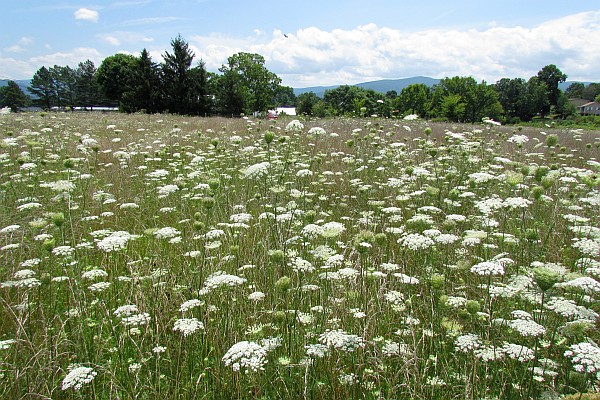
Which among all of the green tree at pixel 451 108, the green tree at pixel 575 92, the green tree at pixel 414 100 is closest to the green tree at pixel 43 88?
the green tree at pixel 414 100

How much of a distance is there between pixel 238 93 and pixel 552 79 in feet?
Answer: 276

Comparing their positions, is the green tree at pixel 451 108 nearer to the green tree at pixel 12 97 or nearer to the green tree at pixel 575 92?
the green tree at pixel 575 92

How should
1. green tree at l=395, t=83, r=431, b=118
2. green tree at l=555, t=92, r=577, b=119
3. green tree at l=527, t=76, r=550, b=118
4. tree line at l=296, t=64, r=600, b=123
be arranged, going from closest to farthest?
tree line at l=296, t=64, r=600, b=123 → green tree at l=395, t=83, r=431, b=118 → green tree at l=555, t=92, r=577, b=119 → green tree at l=527, t=76, r=550, b=118

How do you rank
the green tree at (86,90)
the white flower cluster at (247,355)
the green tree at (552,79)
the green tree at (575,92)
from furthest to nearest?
1. the green tree at (575,92)
2. the green tree at (86,90)
3. the green tree at (552,79)
4. the white flower cluster at (247,355)

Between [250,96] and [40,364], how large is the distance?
2726 inches

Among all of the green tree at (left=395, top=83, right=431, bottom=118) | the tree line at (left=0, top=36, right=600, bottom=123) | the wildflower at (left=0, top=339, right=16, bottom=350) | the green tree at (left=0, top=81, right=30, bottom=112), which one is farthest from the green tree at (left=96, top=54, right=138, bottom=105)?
the wildflower at (left=0, top=339, right=16, bottom=350)

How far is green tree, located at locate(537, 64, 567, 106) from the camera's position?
88.5 meters

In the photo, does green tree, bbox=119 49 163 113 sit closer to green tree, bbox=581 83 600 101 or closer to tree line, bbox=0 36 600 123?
tree line, bbox=0 36 600 123

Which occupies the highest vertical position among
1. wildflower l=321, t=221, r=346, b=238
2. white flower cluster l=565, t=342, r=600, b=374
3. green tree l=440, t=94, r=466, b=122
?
green tree l=440, t=94, r=466, b=122

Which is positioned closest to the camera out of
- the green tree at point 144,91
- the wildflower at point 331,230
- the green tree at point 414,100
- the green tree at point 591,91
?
the wildflower at point 331,230

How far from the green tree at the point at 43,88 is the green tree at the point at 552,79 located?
130m

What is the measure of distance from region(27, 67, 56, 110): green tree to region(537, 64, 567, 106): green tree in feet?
428

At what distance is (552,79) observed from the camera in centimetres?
9012

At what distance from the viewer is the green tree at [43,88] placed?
96.3 metres
